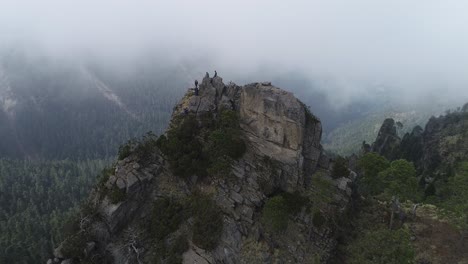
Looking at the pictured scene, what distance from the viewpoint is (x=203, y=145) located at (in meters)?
68.7

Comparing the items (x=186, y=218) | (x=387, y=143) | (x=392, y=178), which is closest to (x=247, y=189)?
(x=186, y=218)

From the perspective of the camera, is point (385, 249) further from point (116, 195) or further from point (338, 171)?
point (116, 195)

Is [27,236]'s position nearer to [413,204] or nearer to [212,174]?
[212,174]

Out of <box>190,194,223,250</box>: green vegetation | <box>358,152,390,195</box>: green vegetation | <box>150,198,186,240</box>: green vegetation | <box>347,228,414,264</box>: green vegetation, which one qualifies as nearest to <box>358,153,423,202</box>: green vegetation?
<box>358,152,390,195</box>: green vegetation

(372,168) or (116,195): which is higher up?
(372,168)

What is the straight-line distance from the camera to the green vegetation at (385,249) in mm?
49062

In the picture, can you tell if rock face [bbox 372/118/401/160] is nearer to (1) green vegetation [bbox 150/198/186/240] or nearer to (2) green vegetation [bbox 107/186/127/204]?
(1) green vegetation [bbox 150/198/186/240]

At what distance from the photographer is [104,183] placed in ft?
214

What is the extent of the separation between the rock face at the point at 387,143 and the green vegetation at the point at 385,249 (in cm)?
13319

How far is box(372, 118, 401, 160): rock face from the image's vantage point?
593 ft

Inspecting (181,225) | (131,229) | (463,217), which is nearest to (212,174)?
(181,225)

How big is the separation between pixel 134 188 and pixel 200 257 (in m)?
14.7

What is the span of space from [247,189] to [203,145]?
10.7m

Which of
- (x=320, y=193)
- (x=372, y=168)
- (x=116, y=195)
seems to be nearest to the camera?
(x=116, y=195)
